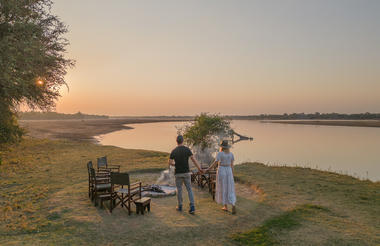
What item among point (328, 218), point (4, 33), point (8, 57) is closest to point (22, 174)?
point (8, 57)

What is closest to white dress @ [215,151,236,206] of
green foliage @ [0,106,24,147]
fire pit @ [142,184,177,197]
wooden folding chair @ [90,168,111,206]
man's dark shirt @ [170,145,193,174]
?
man's dark shirt @ [170,145,193,174]

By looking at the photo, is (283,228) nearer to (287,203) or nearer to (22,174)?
(287,203)

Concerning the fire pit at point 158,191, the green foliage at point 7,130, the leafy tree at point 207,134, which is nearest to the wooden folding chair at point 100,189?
the fire pit at point 158,191

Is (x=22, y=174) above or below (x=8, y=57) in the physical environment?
below

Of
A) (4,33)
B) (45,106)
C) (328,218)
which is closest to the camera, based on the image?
(328,218)

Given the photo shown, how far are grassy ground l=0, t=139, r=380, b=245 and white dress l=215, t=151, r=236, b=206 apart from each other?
1.78 ft

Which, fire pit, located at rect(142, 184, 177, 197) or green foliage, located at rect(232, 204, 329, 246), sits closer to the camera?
green foliage, located at rect(232, 204, 329, 246)

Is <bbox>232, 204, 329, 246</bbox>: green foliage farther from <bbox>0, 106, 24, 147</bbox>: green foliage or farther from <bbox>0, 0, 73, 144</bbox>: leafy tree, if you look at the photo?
<bbox>0, 106, 24, 147</bbox>: green foliage

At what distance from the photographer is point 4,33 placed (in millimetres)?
13914

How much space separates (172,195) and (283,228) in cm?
474

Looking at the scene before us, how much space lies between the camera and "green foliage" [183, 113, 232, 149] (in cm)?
2116

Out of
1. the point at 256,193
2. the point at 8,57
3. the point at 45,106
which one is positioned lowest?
the point at 256,193

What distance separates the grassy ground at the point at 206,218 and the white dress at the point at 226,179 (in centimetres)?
54

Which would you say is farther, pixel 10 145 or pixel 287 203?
pixel 10 145
